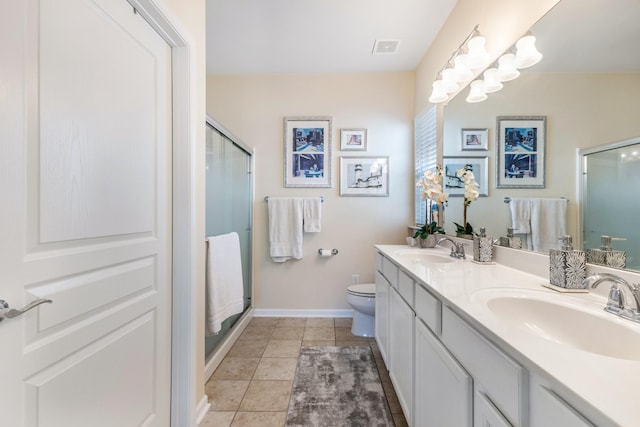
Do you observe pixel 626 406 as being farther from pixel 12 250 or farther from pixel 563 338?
pixel 12 250

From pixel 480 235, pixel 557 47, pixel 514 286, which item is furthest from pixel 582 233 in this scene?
pixel 557 47

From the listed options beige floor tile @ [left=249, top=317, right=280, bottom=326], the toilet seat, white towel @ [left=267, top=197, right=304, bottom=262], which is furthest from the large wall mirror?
beige floor tile @ [left=249, top=317, right=280, bottom=326]

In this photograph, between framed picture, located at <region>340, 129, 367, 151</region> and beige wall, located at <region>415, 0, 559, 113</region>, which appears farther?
framed picture, located at <region>340, 129, 367, 151</region>

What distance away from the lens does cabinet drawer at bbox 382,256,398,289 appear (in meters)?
1.54

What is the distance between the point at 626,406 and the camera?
0.38 metres

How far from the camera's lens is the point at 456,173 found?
187cm

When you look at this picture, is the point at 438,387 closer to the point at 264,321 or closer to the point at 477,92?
the point at 477,92

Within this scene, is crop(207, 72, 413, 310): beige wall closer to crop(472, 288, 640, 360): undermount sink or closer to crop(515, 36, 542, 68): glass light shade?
crop(515, 36, 542, 68): glass light shade

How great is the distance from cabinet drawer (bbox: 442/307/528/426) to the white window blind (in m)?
1.70

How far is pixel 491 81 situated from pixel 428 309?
128cm

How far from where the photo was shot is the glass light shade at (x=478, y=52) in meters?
1.53

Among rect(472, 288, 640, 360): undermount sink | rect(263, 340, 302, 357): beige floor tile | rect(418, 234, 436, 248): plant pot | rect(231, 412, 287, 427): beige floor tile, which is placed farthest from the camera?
rect(418, 234, 436, 248): plant pot

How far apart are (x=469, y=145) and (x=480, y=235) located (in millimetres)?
581

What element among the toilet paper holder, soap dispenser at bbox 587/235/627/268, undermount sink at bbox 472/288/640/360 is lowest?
the toilet paper holder
